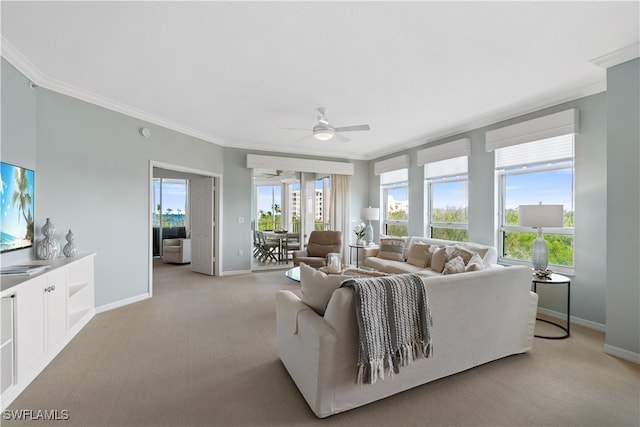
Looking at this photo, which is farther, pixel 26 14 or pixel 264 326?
pixel 264 326

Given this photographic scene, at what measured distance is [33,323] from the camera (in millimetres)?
2223

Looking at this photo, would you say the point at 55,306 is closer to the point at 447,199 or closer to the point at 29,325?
the point at 29,325

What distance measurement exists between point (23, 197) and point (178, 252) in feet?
15.1

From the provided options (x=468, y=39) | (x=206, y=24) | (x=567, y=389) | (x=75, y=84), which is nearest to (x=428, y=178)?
(x=468, y=39)

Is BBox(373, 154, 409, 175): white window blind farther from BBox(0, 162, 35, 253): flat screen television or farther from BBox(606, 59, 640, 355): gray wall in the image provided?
BBox(0, 162, 35, 253): flat screen television

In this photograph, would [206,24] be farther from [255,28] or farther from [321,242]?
[321,242]

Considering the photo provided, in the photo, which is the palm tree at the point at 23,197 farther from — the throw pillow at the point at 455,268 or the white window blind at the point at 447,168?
the white window blind at the point at 447,168

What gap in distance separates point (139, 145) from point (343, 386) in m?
4.29

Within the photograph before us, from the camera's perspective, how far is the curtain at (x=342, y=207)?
23.3 ft

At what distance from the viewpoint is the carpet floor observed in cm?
182

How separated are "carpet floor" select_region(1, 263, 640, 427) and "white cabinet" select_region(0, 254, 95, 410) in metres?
0.10

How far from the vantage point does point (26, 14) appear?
2.08 metres

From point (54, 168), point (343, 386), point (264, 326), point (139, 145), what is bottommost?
point (264, 326)
